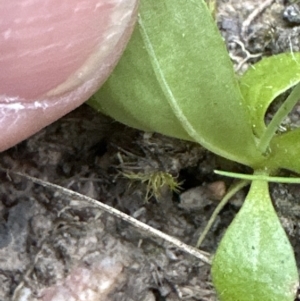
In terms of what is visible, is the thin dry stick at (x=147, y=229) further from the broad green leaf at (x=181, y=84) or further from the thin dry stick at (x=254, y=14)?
the thin dry stick at (x=254, y=14)

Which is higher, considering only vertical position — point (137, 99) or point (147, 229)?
point (137, 99)

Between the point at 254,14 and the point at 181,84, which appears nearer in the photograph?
the point at 181,84

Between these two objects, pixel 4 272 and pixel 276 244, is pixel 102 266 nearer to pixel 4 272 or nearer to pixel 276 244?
pixel 4 272

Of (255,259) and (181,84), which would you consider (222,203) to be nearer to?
(255,259)

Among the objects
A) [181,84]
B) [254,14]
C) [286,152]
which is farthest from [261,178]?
[254,14]

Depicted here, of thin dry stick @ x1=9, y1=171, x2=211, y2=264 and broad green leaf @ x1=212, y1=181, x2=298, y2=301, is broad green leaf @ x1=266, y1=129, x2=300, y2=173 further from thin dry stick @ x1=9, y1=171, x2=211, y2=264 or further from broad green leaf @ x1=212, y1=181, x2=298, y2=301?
thin dry stick @ x1=9, y1=171, x2=211, y2=264

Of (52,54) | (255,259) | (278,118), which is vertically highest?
(52,54)

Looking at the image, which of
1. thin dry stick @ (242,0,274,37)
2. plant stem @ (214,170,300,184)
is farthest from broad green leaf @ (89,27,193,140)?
thin dry stick @ (242,0,274,37)
